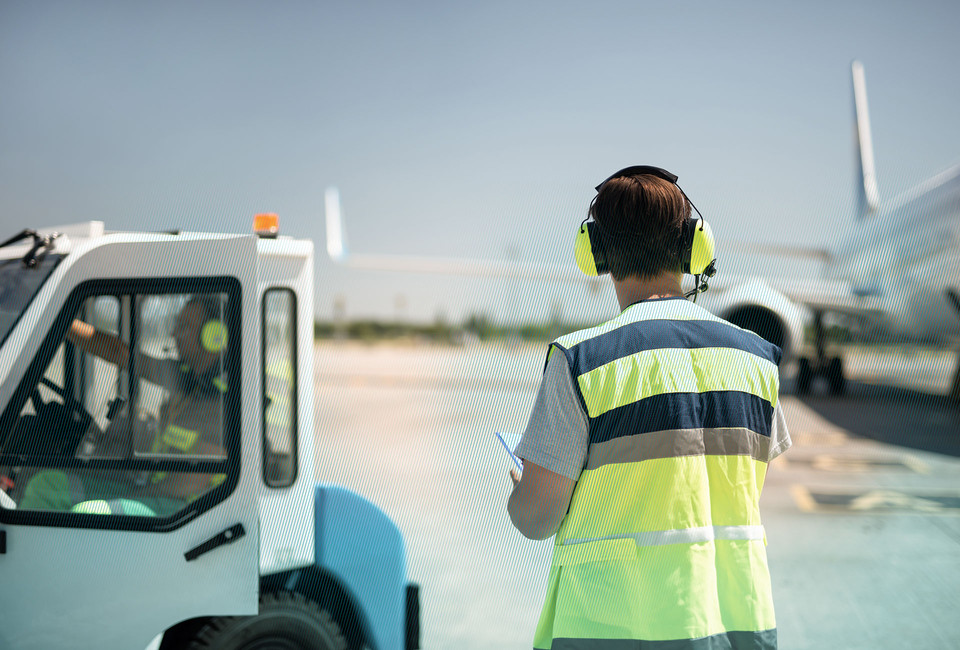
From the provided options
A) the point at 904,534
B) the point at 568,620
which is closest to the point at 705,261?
the point at 568,620

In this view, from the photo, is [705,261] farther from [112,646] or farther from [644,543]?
[112,646]

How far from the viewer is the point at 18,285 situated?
6.32ft

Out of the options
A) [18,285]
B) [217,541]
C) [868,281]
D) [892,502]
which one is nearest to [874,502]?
[892,502]

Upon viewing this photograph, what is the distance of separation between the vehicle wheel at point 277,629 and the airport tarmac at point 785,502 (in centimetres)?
Result: 48

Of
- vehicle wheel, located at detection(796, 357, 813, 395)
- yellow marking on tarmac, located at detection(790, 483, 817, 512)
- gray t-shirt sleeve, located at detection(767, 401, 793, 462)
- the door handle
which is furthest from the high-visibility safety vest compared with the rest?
yellow marking on tarmac, located at detection(790, 483, 817, 512)

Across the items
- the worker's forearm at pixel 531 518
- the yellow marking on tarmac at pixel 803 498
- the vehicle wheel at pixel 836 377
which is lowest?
the yellow marking on tarmac at pixel 803 498

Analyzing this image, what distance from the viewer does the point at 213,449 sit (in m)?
1.90

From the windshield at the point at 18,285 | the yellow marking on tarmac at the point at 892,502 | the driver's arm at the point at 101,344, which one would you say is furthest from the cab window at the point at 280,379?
the yellow marking on tarmac at the point at 892,502

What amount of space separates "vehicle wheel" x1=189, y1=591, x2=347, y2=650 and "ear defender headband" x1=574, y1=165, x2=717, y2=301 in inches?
55.4

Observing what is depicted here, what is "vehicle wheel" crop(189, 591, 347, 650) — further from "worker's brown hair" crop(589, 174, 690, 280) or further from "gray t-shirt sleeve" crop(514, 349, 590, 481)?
"worker's brown hair" crop(589, 174, 690, 280)

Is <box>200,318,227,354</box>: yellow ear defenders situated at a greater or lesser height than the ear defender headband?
lesser

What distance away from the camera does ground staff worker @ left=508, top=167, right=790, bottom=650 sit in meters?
1.09

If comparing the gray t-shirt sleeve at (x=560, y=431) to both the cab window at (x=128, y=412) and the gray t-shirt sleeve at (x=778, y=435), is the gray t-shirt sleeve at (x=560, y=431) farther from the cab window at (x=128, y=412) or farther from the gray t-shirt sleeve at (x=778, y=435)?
the cab window at (x=128, y=412)

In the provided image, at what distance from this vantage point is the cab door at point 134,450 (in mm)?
1812
